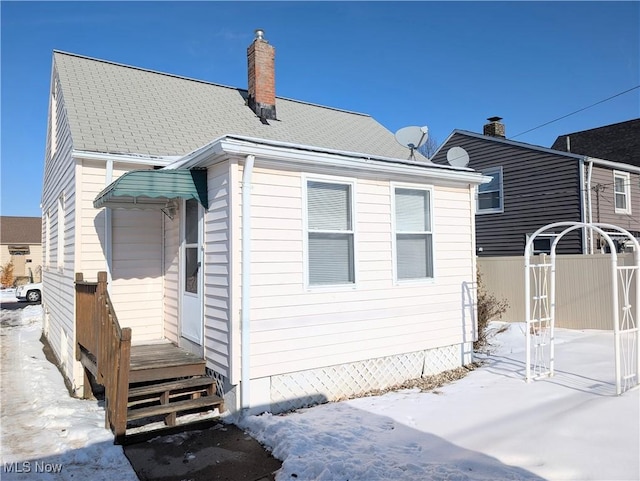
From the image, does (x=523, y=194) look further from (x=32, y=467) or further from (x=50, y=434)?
(x=32, y=467)

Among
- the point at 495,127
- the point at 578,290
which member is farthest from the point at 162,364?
the point at 495,127

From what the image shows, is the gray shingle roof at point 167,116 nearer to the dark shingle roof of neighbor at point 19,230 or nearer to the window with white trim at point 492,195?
the window with white trim at point 492,195

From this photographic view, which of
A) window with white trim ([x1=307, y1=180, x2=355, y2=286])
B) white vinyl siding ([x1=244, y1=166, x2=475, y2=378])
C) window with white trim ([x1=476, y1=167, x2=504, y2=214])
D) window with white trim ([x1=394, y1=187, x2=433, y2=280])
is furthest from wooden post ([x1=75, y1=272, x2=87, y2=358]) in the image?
window with white trim ([x1=476, y1=167, x2=504, y2=214])

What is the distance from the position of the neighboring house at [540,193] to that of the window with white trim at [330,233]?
10.7 metres

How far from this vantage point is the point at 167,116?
848 centimetres

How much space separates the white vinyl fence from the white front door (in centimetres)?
859

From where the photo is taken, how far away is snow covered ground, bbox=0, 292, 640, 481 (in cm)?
360

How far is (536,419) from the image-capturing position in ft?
15.3

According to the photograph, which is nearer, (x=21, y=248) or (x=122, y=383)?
(x=122, y=383)

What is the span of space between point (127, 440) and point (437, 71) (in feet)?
53.1

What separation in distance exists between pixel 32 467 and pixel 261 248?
3.00 m

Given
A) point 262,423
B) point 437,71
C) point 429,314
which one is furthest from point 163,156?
point 437,71

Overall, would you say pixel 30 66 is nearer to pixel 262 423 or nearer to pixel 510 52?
pixel 262 423

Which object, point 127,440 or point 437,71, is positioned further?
point 437,71
